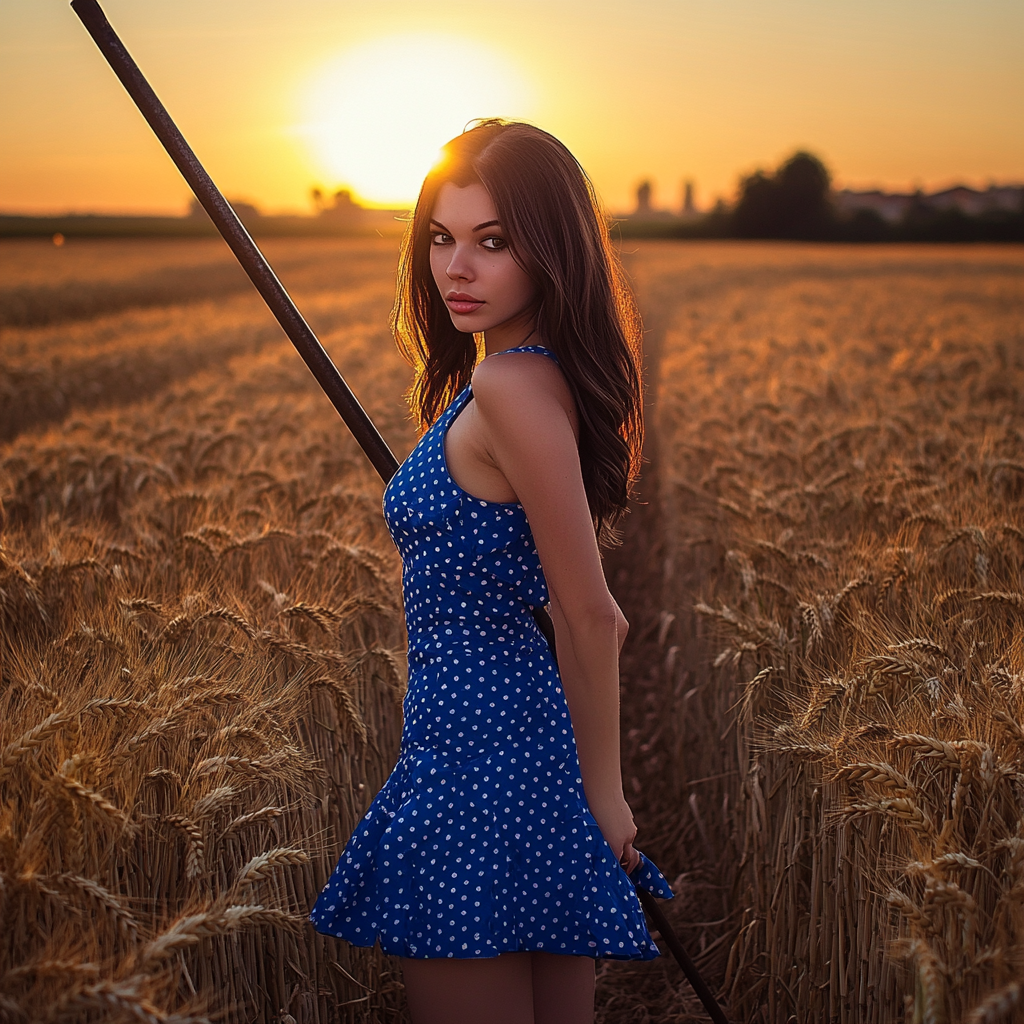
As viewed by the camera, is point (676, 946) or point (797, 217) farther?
point (797, 217)

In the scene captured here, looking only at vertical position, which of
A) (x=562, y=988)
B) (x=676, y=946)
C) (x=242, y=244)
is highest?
(x=242, y=244)

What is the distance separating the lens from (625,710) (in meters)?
4.53

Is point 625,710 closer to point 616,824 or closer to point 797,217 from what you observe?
point 616,824

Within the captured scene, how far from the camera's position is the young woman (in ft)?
4.80

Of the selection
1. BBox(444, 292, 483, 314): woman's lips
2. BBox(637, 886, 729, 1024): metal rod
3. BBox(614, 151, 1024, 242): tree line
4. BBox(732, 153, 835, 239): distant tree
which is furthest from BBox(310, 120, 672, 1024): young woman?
BBox(732, 153, 835, 239): distant tree

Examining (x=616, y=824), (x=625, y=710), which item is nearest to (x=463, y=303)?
(x=616, y=824)

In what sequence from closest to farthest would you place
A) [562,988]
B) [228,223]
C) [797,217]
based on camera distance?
[562,988], [228,223], [797,217]

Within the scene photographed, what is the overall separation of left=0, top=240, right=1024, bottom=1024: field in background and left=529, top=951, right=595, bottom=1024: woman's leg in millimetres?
455

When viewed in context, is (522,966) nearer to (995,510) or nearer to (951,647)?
(951,647)

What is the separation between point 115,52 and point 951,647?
224 cm

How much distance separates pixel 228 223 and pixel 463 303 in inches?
20.9

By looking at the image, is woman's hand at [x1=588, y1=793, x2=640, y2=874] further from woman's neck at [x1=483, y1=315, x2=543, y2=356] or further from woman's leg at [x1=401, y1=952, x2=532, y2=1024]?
woman's neck at [x1=483, y1=315, x2=543, y2=356]

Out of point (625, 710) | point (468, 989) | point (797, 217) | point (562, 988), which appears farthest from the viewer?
point (797, 217)

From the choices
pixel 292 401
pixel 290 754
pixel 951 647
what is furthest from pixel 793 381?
pixel 290 754
